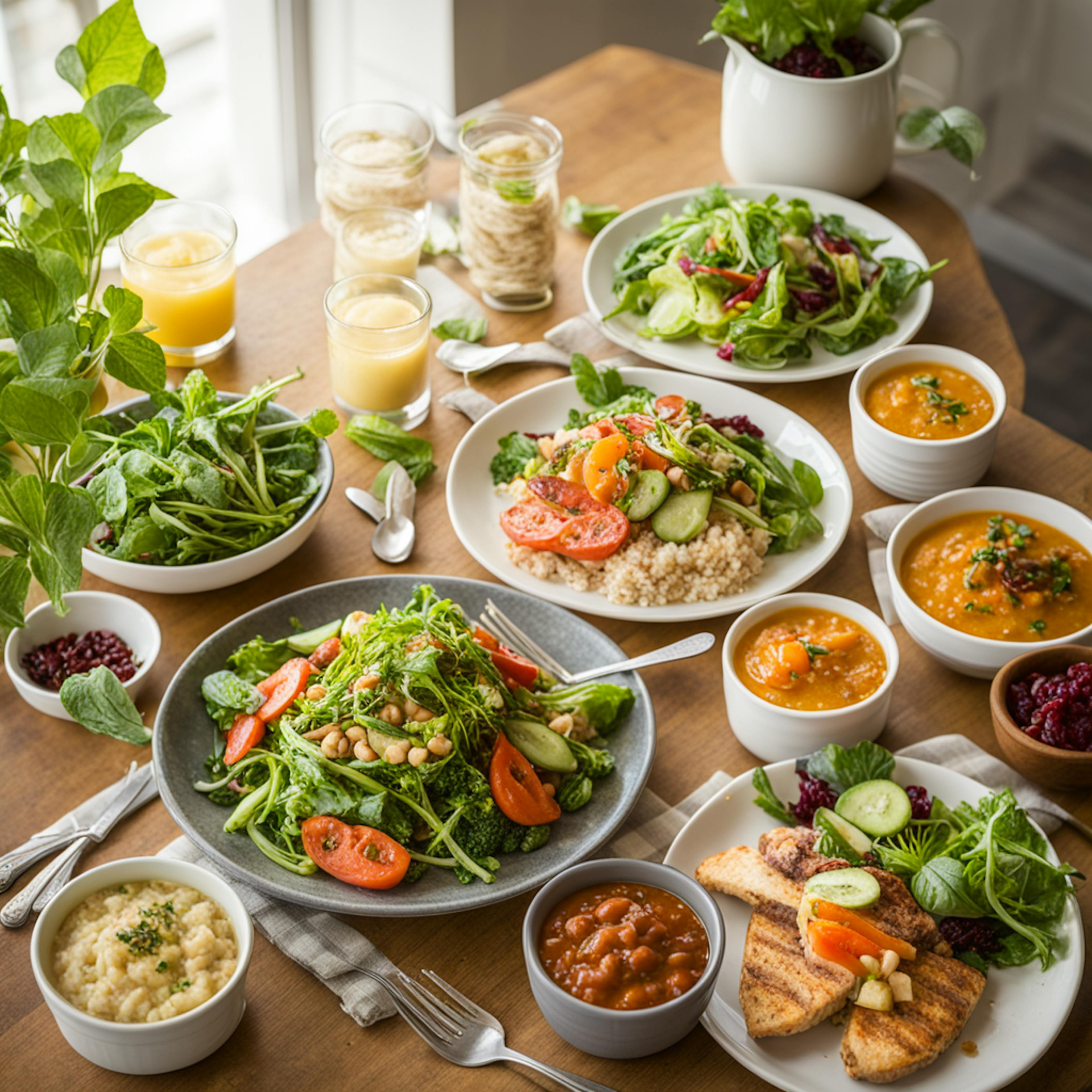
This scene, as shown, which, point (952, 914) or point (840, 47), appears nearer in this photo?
point (952, 914)

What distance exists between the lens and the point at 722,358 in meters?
2.88

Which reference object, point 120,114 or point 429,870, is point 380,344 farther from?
point 429,870

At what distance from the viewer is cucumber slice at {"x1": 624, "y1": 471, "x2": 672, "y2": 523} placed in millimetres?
2352

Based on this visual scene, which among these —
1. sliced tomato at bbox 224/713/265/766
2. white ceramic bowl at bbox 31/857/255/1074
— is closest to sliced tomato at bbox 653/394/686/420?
sliced tomato at bbox 224/713/265/766

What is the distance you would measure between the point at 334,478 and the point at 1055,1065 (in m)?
1.79

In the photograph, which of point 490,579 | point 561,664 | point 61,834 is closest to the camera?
point 61,834

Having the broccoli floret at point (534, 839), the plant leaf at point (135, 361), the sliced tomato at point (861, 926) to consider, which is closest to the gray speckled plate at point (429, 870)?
the broccoli floret at point (534, 839)

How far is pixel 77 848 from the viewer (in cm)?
192

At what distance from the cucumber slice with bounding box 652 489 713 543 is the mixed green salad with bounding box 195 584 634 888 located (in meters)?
0.40

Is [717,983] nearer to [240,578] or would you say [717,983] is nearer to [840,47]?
Result: [240,578]

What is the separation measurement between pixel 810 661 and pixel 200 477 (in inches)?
47.0

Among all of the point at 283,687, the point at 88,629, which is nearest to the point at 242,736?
the point at 283,687

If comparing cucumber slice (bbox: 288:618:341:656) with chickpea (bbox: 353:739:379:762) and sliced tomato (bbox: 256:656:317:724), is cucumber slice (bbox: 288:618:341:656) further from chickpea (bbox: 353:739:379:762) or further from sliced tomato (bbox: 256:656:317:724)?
chickpea (bbox: 353:739:379:762)

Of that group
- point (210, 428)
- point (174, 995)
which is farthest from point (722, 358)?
point (174, 995)
